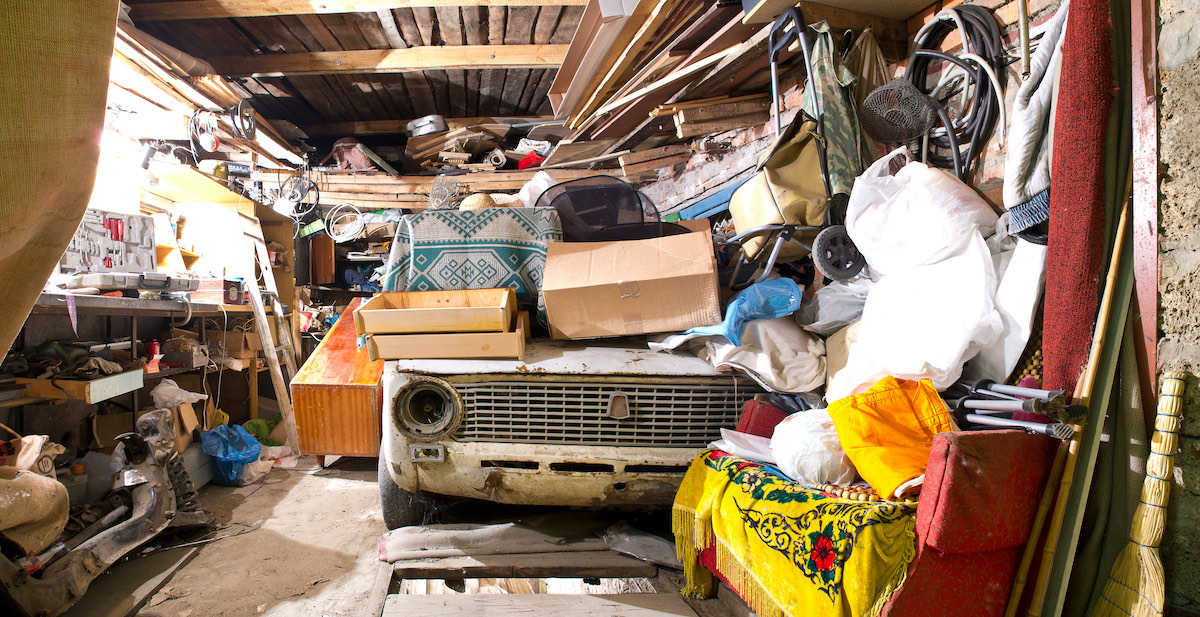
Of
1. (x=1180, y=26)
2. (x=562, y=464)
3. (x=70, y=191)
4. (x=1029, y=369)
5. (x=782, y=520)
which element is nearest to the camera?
(x=70, y=191)

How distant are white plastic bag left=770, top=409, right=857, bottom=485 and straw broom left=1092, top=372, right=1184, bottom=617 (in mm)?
→ 546

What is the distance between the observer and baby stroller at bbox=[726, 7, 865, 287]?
2.12m

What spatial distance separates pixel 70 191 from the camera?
28.8 inches

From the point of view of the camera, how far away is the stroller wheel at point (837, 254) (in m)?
2.11

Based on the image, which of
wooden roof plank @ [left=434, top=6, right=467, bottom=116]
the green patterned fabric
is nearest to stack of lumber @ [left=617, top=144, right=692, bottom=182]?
wooden roof plank @ [left=434, top=6, right=467, bottom=116]

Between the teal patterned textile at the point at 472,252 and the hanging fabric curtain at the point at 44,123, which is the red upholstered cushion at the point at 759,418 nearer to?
the teal patterned textile at the point at 472,252

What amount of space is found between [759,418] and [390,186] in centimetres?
553

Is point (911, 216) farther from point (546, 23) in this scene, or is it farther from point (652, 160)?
point (546, 23)

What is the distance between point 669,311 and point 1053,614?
4.51 feet

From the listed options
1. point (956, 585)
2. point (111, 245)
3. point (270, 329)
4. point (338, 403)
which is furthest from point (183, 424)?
point (956, 585)

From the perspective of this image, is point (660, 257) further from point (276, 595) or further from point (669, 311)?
point (276, 595)

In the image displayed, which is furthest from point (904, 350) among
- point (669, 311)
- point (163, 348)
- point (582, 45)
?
point (163, 348)

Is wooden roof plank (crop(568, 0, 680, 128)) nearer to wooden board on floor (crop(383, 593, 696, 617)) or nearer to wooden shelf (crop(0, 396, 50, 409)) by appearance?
wooden board on floor (crop(383, 593, 696, 617))

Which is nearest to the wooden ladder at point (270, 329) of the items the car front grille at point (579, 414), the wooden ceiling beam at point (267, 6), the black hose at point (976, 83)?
the wooden ceiling beam at point (267, 6)
